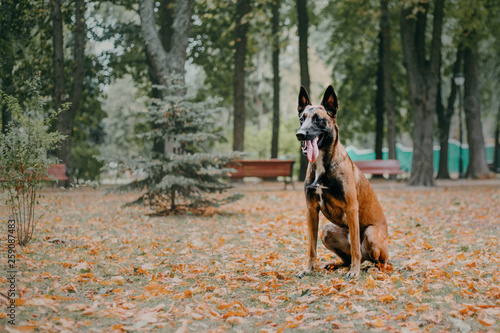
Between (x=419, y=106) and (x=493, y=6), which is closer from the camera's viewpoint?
(x=419, y=106)

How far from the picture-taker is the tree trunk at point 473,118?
944 inches

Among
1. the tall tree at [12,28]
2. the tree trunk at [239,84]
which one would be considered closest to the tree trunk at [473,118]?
the tree trunk at [239,84]

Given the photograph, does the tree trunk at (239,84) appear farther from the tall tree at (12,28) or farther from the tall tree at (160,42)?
the tall tree at (12,28)

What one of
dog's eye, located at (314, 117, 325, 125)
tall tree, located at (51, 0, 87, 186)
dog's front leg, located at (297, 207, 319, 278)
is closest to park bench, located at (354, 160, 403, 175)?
tall tree, located at (51, 0, 87, 186)

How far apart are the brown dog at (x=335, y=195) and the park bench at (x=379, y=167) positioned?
41.4 feet

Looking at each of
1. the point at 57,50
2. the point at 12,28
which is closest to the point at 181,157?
the point at 57,50

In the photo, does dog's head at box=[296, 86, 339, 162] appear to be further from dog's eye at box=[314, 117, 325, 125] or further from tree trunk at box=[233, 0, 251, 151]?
tree trunk at box=[233, 0, 251, 151]

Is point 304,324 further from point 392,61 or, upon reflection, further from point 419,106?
point 392,61

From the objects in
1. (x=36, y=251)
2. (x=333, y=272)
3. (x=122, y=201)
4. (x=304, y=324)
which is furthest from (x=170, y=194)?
(x=304, y=324)

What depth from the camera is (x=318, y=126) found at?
4.60 meters

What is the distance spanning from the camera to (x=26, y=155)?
19.9 ft

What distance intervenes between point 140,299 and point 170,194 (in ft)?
23.4

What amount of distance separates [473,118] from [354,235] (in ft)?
73.4

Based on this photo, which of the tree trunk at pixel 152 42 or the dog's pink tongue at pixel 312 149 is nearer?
the dog's pink tongue at pixel 312 149
